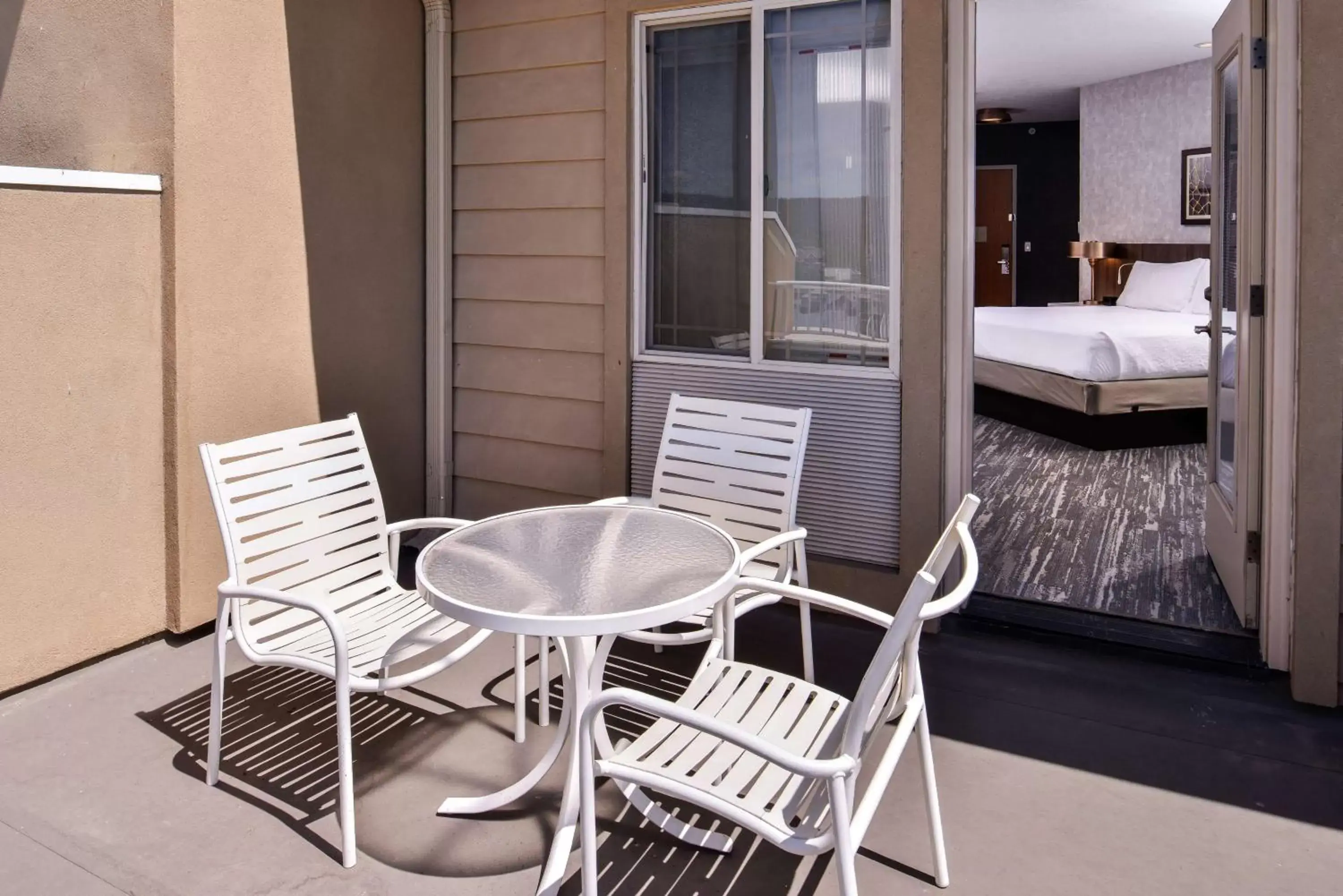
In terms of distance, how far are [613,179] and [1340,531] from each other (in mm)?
2788

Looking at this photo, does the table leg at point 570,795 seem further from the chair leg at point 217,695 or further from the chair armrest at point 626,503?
the chair leg at point 217,695

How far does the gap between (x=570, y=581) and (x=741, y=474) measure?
45.6 inches

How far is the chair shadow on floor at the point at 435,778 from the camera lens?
2260 mm

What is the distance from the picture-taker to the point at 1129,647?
11.4ft

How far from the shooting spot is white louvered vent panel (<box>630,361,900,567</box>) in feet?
12.2

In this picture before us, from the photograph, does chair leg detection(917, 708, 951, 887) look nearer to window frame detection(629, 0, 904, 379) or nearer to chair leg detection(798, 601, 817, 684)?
chair leg detection(798, 601, 817, 684)

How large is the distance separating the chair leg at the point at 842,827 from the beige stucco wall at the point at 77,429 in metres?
2.63

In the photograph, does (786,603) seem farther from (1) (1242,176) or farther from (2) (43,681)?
(2) (43,681)

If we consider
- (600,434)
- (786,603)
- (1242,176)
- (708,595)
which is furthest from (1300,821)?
(600,434)

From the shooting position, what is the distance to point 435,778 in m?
2.65

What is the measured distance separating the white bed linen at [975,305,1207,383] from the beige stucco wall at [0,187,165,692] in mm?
5454

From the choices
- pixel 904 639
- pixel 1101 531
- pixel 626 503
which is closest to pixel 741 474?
pixel 626 503

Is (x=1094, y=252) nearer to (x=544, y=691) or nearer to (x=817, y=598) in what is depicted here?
(x=544, y=691)

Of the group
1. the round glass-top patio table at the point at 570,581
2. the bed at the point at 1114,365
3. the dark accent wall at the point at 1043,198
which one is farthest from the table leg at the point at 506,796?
the dark accent wall at the point at 1043,198
